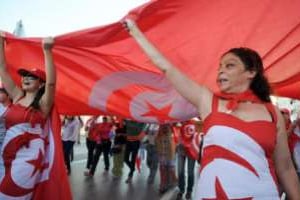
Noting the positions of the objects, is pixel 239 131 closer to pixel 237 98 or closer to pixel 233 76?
pixel 237 98

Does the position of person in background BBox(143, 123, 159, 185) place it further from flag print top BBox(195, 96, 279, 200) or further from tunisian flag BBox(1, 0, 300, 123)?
Answer: flag print top BBox(195, 96, 279, 200)

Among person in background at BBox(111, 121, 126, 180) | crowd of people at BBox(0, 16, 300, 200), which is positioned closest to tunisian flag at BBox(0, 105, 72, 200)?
crowd of people at BBox(0, 16, 300, 200)

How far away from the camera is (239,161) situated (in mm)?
2283

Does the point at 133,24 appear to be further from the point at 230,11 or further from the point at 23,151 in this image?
the point at 23,151

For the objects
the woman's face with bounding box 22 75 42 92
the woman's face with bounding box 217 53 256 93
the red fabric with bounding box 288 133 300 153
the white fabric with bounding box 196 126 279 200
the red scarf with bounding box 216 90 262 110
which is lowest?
the white fabric with bounding box 196 126 279 200

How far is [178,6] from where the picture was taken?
3.16m

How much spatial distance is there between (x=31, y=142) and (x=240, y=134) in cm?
172

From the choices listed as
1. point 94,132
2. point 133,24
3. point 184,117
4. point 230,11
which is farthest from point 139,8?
point 94,132

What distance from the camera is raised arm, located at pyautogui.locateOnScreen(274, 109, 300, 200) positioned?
2455mm

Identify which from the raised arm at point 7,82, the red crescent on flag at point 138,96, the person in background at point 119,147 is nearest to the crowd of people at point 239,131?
the red crescent on flag at point 138,96

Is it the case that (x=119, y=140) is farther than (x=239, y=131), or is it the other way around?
(x=119, y=140)

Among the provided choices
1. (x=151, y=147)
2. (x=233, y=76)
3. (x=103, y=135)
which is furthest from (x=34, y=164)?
(x=103, y=135)

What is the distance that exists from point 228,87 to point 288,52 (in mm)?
1197

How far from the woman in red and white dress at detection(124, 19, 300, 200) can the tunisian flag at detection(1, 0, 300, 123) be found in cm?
70
